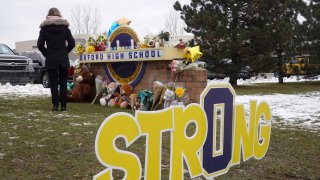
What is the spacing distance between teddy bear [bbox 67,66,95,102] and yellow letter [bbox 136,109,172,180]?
8.19 meters

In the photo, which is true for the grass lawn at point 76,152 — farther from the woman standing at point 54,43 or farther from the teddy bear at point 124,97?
the teddy bear at point 124,97

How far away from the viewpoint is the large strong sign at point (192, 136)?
A: 2662mm

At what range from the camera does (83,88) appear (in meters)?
11.0

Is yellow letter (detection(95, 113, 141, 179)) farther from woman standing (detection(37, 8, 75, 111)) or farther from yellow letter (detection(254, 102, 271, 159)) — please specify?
woman standing (detection(37, 8, 75, 111))

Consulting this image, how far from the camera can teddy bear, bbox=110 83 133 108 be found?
9.71m

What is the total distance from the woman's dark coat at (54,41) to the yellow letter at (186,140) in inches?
210

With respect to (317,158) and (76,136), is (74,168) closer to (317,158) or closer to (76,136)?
(76,136)

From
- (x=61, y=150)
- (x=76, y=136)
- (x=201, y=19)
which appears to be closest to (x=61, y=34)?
(x=76, y=136)

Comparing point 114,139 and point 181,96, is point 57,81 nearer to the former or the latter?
point 181,96

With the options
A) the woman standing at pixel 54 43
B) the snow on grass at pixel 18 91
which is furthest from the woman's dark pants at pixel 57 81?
the snow on grass at pixel 18 91

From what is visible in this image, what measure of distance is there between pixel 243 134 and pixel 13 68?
13983 mm

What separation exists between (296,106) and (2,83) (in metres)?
11.2

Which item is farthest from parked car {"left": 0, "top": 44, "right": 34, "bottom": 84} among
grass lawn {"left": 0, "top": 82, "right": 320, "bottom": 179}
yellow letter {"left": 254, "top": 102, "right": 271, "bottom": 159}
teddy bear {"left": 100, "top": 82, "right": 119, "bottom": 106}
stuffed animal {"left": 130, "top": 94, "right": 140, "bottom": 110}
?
yellow letter {"left": 254, "top": 102, "right": 271, "bottom": 159}

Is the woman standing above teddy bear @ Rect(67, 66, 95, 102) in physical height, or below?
above
